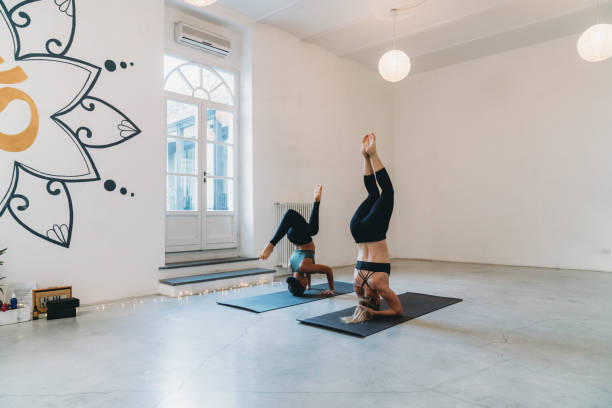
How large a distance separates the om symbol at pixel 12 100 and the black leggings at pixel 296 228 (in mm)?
2570

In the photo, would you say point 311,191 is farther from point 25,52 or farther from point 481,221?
point 25,52

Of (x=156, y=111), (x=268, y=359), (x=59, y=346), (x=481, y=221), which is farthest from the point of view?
(x=481, y=221)

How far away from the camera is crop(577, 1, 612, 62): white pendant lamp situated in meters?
4.51

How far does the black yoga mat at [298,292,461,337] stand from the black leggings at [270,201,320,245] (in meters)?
0.99

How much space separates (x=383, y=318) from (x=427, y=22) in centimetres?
469

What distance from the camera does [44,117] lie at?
A: 4020 mm

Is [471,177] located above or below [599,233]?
above

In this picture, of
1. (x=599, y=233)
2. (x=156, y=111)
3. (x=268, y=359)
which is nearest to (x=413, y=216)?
(x=599, y=233)

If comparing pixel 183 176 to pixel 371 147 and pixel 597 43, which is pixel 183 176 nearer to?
pixel 371 147

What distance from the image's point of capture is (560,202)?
22.0 feet

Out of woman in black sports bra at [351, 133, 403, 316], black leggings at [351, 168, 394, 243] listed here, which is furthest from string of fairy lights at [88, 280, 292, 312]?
black leggings at [351, 168, 394, 243]

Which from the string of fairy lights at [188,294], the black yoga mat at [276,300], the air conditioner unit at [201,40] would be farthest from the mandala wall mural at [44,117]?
the black yoga mat at [276,300]

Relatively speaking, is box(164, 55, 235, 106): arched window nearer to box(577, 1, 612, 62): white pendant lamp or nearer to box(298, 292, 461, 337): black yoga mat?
box(298, 292, 461, 337): black yoga mat

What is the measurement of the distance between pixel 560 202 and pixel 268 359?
6.17m
